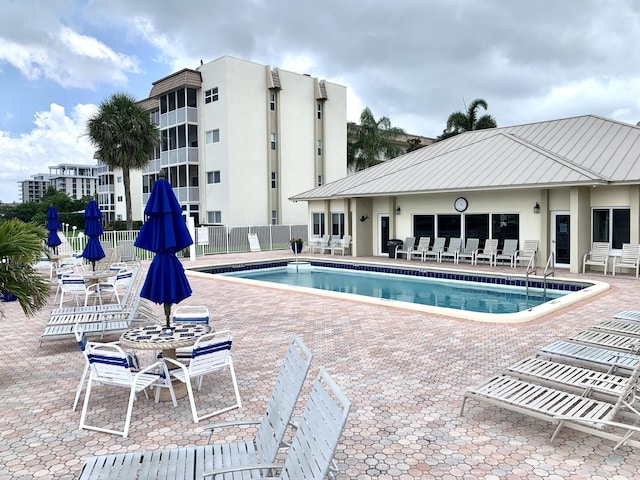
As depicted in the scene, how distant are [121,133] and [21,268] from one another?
964 inches

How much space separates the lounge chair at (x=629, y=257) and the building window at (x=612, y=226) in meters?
0.50

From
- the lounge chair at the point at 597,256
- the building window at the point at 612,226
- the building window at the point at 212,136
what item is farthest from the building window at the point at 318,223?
the building window at the point at 612,226

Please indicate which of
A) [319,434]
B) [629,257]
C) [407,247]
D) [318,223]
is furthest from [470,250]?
[319,434]

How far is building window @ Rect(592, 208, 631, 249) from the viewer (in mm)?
15977

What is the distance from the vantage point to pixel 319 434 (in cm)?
252

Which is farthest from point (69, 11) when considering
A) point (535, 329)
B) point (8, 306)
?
point (535, 329)

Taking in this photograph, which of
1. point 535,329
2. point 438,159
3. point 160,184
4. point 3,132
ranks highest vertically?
point 3,132

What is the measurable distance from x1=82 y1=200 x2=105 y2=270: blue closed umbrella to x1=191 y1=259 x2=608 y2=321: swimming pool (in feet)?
14.2

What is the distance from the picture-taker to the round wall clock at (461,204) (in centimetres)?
1947

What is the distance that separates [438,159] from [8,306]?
18.3m

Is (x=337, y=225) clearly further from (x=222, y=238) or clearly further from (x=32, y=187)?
(x=32, y=187)

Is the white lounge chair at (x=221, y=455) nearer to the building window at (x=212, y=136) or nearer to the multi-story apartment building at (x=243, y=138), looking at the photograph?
the multi-story apartment building at (x=243, y=138)

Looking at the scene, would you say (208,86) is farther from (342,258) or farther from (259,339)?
(259,339)

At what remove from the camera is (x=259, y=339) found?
7945 millimetres
